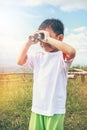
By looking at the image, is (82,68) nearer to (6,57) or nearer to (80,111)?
(80,111)

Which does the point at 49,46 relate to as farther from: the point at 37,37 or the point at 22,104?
the point at 22,104

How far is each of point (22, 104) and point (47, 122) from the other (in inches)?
14.5

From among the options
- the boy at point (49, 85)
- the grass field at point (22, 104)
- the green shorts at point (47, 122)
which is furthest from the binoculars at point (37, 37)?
the grass field at point (22, 104)

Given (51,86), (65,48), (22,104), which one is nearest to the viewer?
(65,48)

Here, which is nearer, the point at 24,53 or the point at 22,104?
the point at 24,53

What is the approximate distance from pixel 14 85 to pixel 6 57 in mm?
130

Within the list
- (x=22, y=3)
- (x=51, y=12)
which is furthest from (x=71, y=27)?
(x=22, y=3)

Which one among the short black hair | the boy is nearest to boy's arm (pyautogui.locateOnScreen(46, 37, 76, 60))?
the boy

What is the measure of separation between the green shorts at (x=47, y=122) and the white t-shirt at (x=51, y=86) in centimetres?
2

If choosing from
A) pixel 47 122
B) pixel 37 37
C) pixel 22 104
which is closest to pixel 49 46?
pixel 37 37

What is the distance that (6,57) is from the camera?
5.26 feet

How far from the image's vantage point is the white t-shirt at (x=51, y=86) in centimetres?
123

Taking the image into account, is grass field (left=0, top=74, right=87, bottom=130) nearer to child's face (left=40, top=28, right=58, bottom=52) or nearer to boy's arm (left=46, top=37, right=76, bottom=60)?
child's face (left=40, top=28, right=58, bottom=52)

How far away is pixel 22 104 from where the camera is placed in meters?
1.59
